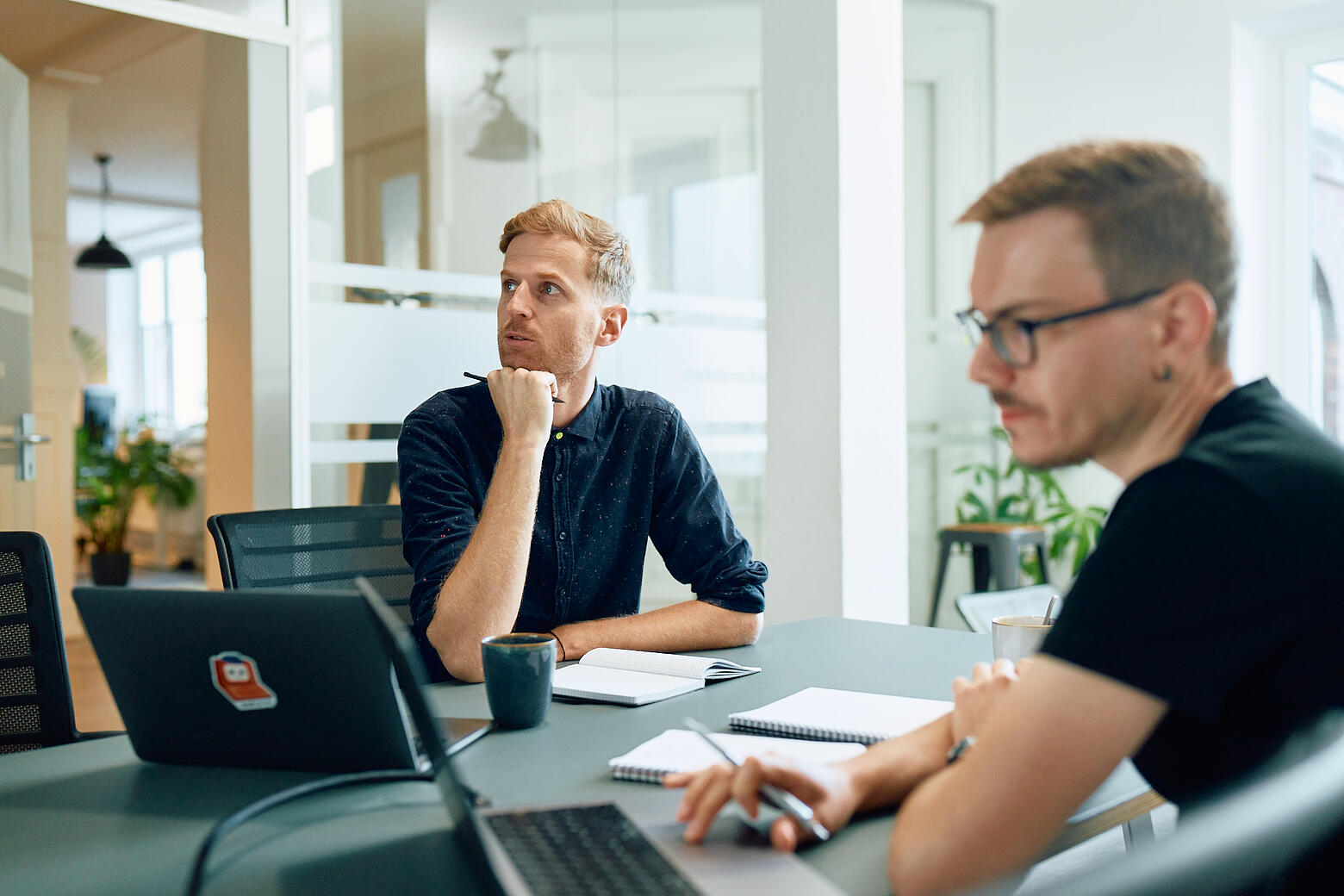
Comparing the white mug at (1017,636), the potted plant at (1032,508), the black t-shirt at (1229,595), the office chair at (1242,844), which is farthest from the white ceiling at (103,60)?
the potted plant at (1032,508)

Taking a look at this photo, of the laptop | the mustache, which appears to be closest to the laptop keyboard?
the laptop

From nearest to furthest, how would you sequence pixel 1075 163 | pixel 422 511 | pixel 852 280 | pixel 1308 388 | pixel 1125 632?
pixel 1125 632
pixel 1075 163
pixel 422 511
pixel 852 280
pixel 1308 388

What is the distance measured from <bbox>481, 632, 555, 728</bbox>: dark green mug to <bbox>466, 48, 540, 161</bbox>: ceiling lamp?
2553 mm

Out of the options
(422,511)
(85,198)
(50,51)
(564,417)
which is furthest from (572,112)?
(85,198)

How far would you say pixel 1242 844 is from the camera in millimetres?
381

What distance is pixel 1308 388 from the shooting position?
4289mm

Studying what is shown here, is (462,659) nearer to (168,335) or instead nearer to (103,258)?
(103,258)

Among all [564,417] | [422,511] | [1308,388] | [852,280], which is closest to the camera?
[422,511]

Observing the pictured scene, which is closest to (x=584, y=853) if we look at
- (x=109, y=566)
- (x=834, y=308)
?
(x=834, y=308)

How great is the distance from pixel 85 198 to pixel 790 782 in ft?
33.7

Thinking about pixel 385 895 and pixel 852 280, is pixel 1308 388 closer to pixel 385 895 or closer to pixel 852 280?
pixel 852 280

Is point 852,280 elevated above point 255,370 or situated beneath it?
elevated above

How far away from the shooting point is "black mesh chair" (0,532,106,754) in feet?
4.87

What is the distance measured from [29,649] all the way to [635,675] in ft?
2.81
